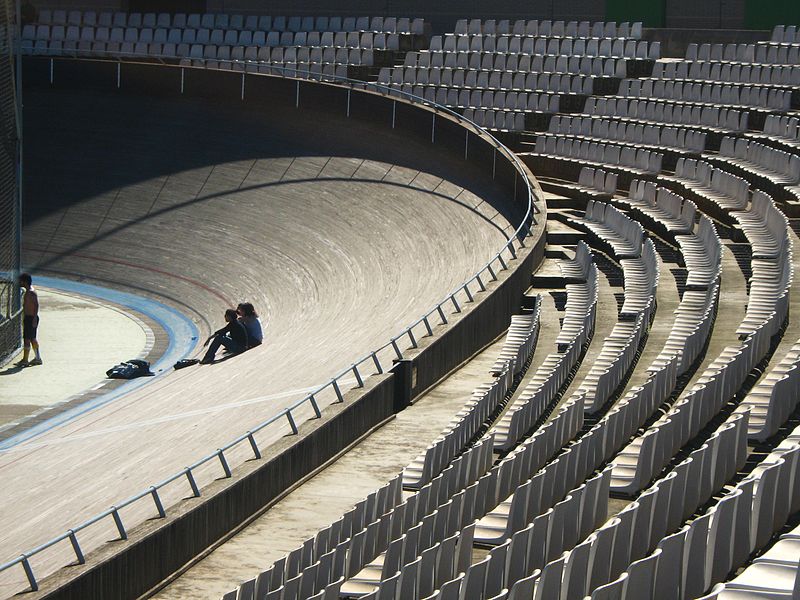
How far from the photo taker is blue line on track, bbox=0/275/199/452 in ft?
47.1

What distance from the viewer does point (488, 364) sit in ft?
41.2

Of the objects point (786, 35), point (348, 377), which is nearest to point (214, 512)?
point (348, 377)

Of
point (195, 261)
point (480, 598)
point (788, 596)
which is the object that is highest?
point (788, 596)

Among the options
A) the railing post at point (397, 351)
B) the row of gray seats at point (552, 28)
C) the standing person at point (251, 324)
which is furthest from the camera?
the row of gray seats at point (552, 28)

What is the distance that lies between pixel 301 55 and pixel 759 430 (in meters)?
19.1

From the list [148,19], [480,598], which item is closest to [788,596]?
[480,598]

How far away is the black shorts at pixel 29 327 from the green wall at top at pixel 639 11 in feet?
48.1

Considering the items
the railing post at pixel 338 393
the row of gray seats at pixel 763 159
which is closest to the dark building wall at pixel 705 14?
the row of gray seats at pixel 763 159

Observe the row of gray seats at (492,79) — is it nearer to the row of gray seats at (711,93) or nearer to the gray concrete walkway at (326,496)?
the row of gray seats at (711,93)

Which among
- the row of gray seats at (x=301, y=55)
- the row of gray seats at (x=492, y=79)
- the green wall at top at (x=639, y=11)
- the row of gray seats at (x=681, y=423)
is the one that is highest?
the green wall at top at (x=639, y=11)

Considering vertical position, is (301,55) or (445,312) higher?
(301,55)

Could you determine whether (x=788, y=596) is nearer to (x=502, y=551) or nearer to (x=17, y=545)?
(x=502, y=551)

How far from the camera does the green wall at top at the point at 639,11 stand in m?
26.6

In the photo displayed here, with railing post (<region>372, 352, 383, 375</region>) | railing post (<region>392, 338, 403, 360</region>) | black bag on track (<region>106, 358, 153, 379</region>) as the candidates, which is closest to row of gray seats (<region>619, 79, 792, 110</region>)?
black bag on track (<region>106, 358, 153, 379</region>)
